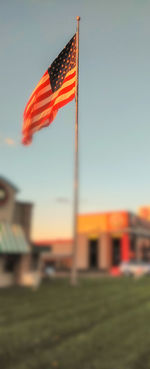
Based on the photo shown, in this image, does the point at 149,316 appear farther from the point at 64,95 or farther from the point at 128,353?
the point at 64,95

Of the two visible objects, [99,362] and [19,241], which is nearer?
[99,362]

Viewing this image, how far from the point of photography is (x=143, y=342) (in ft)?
28.5

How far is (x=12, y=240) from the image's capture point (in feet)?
76.8

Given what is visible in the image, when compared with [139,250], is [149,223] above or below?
above

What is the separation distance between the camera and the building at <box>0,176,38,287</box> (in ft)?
76.4

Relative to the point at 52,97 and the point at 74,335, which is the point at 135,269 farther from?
the point at 52,97

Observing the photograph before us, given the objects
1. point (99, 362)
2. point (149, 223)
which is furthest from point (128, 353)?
point (149, 223)

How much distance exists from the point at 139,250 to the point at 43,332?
45.5m

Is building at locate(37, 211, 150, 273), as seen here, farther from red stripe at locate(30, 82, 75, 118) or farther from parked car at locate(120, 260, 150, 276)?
red stripe at locate(30, 82, 75, 118)

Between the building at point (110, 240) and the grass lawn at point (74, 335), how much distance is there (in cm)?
3580

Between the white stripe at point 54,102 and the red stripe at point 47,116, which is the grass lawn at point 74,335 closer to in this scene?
the red stripe at point 47,116

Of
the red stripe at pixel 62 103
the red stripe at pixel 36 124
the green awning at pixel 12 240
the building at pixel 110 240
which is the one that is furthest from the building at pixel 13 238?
the building at pixel 110 240

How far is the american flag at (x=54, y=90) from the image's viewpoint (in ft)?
21.5

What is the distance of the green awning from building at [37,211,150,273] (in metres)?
26.4
